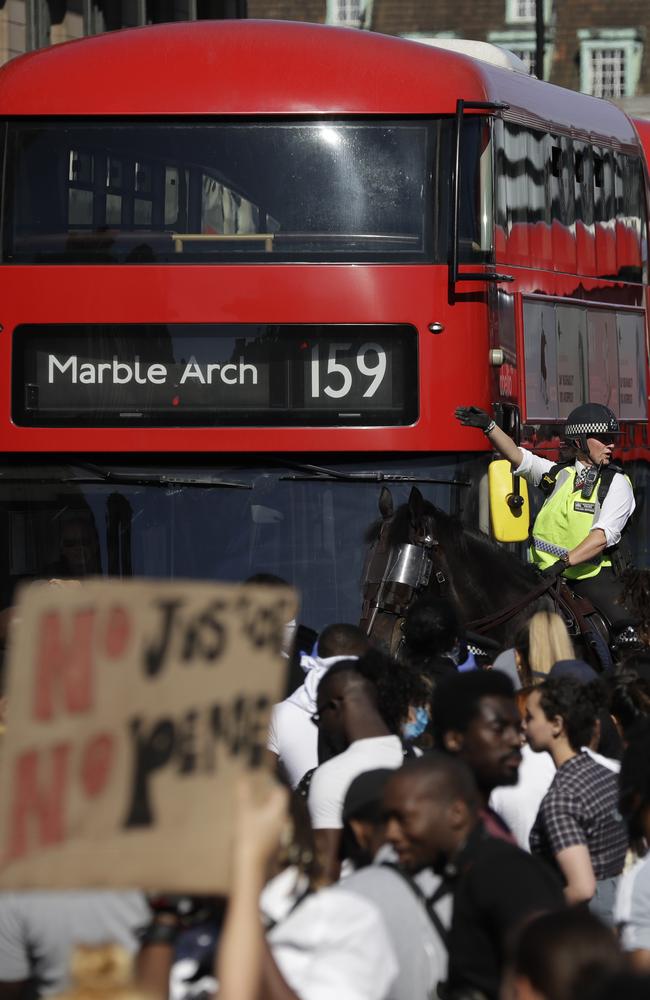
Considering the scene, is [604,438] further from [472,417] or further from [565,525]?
[472,417]

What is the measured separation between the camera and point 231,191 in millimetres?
9609

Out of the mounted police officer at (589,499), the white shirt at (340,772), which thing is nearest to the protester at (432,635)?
the mounted police officer at (589,499)

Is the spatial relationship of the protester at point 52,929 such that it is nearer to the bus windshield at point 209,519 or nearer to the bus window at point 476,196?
the bus windshield at point 209,519

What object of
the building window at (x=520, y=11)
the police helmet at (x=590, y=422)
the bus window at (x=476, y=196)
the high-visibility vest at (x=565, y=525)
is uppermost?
the building window at (x=520, y=11)

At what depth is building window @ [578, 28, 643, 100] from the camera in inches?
2087

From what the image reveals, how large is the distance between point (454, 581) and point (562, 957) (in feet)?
22.5

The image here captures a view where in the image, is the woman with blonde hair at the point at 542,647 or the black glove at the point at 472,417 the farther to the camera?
the black glove at the point at 472,417

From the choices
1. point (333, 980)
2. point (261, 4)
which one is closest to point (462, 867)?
point (333, 980)

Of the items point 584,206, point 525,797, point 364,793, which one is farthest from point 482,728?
point 584,206

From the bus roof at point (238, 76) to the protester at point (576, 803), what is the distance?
4781 mm

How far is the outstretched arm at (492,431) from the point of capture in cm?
941

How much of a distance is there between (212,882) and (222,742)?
0.25m

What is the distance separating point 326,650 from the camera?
6910 mm

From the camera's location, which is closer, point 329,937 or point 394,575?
point 329,937
